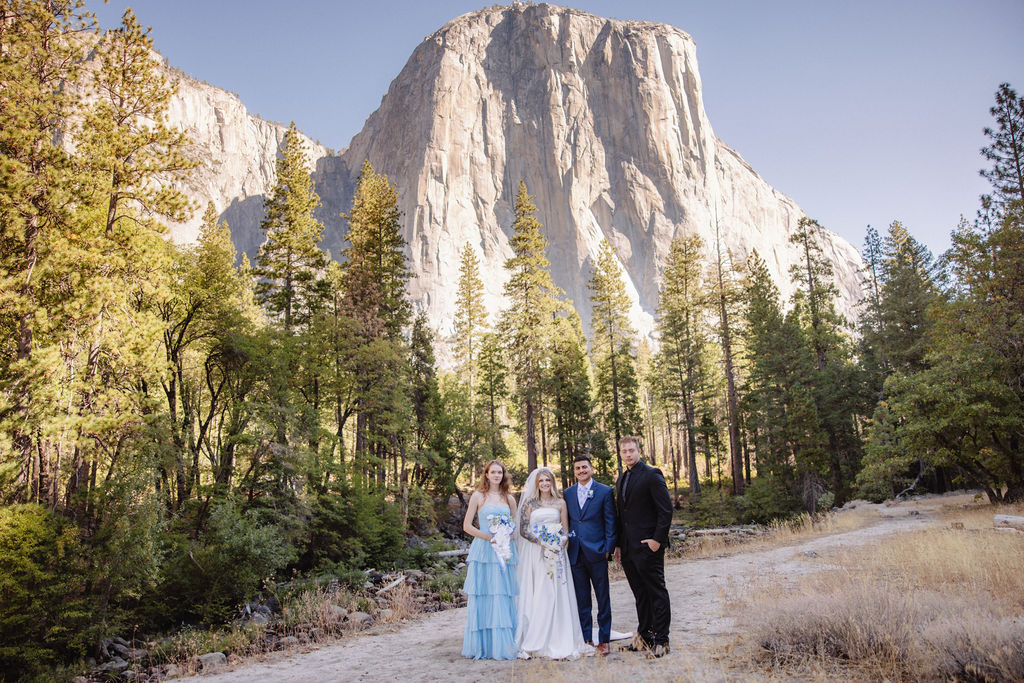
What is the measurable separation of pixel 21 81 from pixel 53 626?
10441mm

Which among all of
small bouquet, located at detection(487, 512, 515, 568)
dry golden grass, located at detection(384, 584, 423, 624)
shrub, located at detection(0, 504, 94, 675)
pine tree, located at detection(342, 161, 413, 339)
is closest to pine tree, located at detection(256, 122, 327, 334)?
pine tree, located at detection(342, 161, 413, 339)

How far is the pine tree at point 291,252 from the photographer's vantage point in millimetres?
24672

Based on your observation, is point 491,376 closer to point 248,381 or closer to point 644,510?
point 248,381

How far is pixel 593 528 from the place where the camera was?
6.54 m

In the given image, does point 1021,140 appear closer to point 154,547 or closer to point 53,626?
point 154,547

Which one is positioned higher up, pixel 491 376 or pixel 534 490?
pixel 491 376

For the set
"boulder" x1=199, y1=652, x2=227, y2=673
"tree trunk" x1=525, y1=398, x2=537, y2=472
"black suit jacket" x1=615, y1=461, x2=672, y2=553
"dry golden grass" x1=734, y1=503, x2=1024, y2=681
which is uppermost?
"tree trunk" x1=525, y1=398, x2=537, y2=472

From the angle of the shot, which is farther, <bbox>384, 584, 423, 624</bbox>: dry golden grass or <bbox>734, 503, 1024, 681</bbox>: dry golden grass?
<bbox>384, 584, 423, 624</bbox>: dry golden grass

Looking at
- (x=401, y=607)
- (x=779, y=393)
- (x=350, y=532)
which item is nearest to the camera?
(x=401, y=607)

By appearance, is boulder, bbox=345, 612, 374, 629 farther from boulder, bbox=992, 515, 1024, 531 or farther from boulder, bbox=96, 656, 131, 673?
boulder, bbox=992, 515, 1024, 531

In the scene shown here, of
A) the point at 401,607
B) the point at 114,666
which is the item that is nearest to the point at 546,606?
the point at 401,607

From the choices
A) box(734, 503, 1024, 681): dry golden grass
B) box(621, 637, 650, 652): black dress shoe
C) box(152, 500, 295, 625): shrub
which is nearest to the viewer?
box(734, 503, 1024, 681): dry golden grass

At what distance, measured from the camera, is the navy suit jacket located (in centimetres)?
645

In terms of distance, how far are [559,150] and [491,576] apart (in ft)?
400
